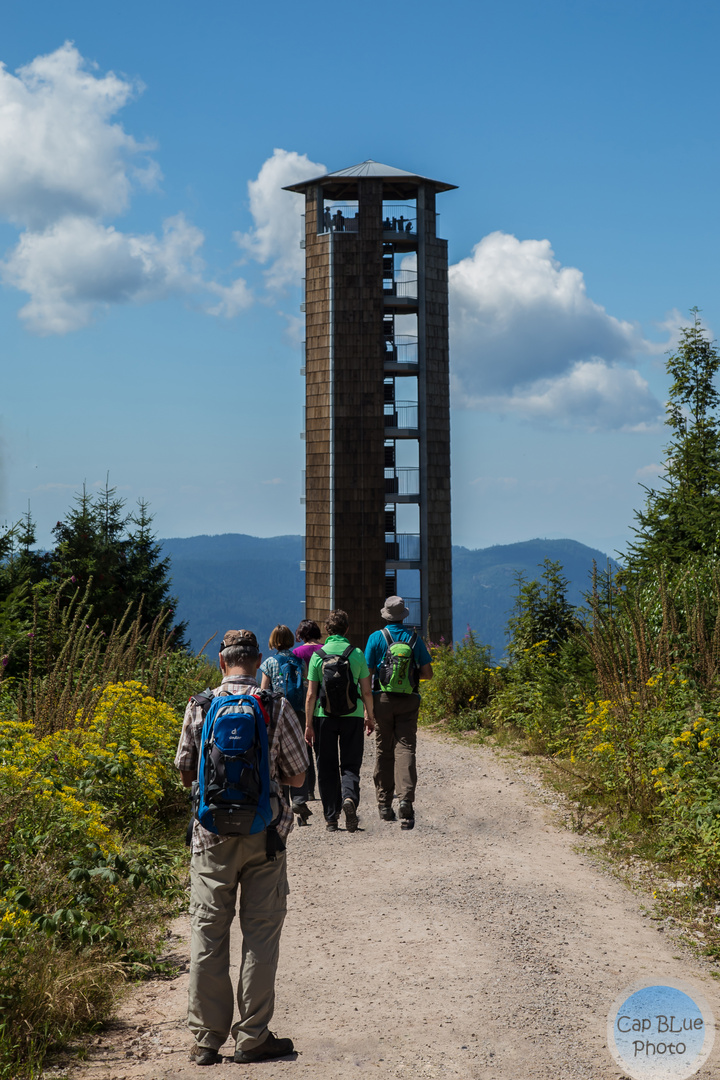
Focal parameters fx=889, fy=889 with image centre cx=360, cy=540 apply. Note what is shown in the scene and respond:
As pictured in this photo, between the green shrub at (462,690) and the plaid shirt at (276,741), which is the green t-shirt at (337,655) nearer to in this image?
the plaid shirt at (276,741)

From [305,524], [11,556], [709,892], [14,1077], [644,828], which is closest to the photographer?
[14,1077]

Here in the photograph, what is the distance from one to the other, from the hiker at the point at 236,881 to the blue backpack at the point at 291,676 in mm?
4111

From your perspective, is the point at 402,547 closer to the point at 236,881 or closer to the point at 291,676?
the point at 291,676

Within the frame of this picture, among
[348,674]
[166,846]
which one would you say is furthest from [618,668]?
[166,846]

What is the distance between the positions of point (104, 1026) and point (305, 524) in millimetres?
29383

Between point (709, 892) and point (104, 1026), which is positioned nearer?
point (104, 1026)

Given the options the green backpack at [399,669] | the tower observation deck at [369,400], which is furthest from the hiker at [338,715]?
the tower observation deck at [369,400]

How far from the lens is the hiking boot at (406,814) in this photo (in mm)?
7934

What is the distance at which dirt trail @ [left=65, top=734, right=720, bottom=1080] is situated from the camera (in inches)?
159

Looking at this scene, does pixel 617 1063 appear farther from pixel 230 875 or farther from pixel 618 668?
pixel 618 668

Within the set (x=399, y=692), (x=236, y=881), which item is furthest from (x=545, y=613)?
(x=236, y=881)

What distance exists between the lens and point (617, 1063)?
400 cm

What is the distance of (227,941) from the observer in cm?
420

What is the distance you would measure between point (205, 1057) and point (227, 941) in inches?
19.2
